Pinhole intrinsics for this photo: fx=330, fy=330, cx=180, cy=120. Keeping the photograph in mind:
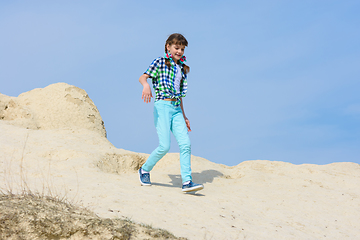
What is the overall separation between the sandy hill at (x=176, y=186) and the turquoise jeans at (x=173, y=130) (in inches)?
18.4

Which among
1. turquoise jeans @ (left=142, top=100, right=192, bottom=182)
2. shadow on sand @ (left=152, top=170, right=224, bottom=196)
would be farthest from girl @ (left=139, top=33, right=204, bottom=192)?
shadow on sand @ (left=152, top=170, right=224, bottom=196)

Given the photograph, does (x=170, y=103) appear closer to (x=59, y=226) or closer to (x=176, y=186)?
(x=176, y=186)

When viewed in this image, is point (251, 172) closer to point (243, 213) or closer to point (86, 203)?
point (243, 213)

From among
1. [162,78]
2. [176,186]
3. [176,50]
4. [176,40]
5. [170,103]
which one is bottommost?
[176,186]

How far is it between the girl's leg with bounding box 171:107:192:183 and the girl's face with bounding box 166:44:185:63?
0.83m

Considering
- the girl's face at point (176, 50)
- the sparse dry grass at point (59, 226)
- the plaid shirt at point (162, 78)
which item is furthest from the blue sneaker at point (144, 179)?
the sparse dry grass at point (59, 226)

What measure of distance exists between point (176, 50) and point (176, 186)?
7.64 ft

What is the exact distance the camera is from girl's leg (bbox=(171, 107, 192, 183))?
16.5ft

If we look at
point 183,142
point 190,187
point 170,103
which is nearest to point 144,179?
point 190,187

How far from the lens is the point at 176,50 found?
5.12m

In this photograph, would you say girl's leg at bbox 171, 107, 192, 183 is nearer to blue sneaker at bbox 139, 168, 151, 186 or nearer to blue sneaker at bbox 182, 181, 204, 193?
blue sneaker at bbox 182, 181, 204, 193

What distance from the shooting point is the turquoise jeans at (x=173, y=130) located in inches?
198

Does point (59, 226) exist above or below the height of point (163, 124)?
below

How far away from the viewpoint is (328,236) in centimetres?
439
